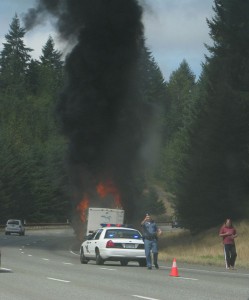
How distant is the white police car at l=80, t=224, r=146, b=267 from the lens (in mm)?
28625

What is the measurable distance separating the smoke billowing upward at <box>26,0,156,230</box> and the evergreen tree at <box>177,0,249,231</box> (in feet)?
19.9

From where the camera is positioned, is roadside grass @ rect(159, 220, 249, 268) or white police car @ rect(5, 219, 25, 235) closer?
roadside grass @ rect(159, 220, 249, 268)

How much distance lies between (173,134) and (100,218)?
8362cm

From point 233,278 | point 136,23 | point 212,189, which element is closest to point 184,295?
point 233,278

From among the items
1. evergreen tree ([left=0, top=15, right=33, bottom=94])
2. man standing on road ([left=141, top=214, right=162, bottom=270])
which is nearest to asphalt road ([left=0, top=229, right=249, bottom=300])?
man standing on road ([left=141, top=214, right=162, bottom=270])

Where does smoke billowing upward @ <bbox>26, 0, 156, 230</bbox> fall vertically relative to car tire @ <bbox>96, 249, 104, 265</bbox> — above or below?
above

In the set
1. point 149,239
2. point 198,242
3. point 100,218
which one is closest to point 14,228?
point 198,242

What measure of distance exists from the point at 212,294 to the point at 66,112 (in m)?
47.2

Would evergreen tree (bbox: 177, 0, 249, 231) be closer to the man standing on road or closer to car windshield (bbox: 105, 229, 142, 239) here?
car windshield (bbox: 105, 229, 142, 239)

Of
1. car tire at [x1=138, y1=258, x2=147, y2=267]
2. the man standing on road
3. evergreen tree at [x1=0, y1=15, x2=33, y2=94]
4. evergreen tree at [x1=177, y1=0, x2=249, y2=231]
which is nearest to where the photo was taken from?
the man standing on road

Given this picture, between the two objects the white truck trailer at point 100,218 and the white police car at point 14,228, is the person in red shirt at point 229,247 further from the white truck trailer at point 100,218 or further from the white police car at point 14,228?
the white police car at point 14,228

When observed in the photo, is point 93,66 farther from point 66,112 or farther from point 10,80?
point 10,80

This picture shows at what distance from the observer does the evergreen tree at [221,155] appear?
57.2m

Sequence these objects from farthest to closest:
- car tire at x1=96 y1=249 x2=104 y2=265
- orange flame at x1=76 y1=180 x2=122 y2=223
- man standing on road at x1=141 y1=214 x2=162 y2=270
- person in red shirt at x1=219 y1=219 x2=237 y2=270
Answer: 1. orange flame at x1=76 y1=180 x2=122 y2=223
2. car tire at x1=96 y1=249 x2=104 y2=265
3. person in red shirt at x1=219 y1=219 x2=237 y2=270
4. man standing on road at x1=141 y1=214 x2=162 y2=270
